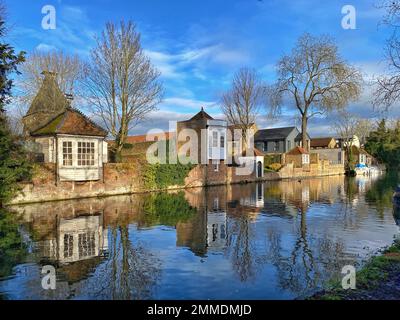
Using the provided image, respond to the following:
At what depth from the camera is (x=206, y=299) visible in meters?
6.07

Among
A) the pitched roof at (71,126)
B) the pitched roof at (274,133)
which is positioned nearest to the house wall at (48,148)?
the pitched roof at (71,126)

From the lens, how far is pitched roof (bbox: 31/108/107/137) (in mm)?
22498

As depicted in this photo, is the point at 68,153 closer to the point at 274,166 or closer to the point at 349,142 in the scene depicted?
the point at 274,166

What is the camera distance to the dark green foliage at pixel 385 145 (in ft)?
227

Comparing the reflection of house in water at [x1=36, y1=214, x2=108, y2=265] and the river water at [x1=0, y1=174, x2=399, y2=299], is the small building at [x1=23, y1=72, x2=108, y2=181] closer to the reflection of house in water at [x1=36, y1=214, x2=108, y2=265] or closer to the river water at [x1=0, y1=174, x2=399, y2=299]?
the river water at [x1=0, y1=174, x2=399, y2=299]

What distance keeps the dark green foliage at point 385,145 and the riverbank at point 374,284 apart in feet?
225

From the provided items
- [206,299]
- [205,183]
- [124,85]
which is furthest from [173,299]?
[205,183]

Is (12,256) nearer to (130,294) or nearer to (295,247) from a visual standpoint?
(130,294)

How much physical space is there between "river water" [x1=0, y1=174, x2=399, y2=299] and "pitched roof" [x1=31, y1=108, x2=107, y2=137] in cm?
679

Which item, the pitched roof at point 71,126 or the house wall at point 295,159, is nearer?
the pitched roof at point 71,126

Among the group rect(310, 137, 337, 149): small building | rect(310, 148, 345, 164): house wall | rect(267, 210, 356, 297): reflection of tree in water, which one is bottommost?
rect(267, 210, 356, 297): reflection of tree in water
